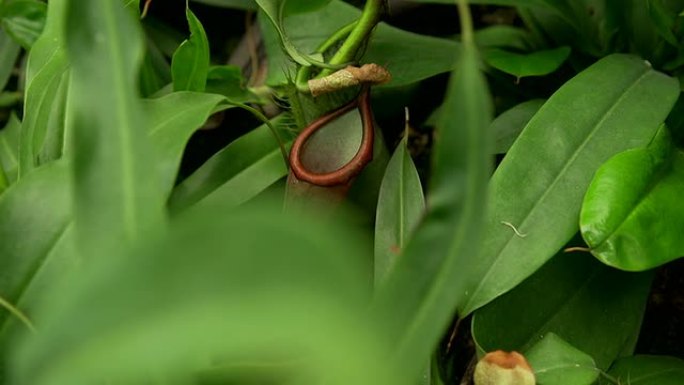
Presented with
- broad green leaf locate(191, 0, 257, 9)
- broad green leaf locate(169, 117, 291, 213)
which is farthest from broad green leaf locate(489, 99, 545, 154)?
broad green leaf locate(191, 0, 257, 9)

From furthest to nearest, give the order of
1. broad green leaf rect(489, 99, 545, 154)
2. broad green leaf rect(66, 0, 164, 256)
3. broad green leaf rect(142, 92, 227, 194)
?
broad green leaf rect(489, 99, 545, 154) < broad green leaf rect(142, 92, 227, 194) < broad green leaf rect(66, 0, 164, 256)

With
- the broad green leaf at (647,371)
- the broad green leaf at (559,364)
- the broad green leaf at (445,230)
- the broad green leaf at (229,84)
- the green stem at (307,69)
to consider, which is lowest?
the broad green leaf at (647,371)

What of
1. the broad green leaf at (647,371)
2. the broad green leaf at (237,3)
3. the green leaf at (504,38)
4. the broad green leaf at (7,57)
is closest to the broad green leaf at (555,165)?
the broad green leaf at (647,371)

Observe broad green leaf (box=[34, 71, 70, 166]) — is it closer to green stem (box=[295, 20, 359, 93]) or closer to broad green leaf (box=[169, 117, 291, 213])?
broad green leaf (box=[169, 117, 291, 213])

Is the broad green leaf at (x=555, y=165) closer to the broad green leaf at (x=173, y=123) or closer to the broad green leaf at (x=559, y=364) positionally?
the broad green leaf at (x=559, y=364)

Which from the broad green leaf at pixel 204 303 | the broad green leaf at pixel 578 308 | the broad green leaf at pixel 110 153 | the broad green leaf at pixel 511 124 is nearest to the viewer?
the broad green leaf at pixel 204 303
